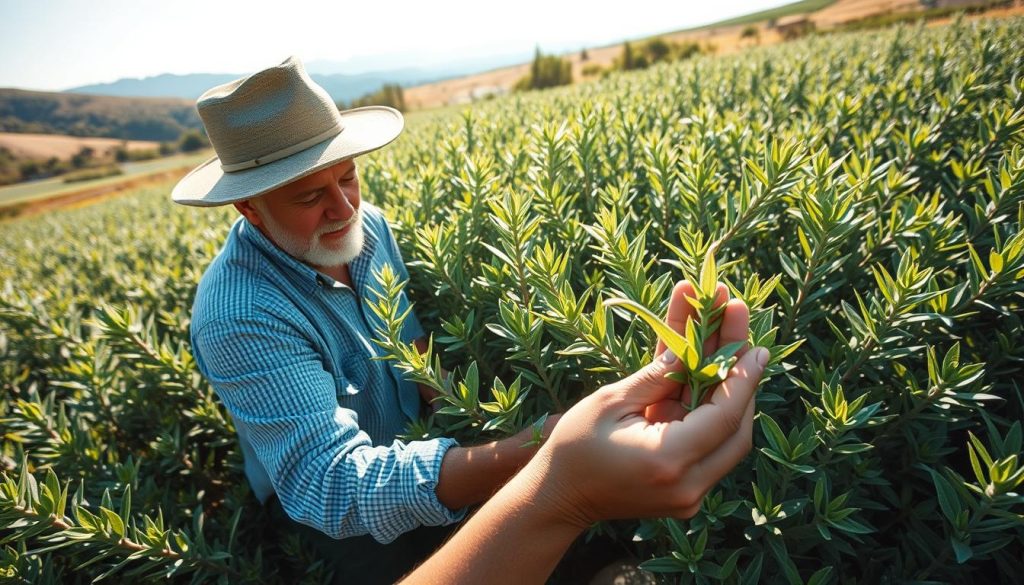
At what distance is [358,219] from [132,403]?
179 centimetres

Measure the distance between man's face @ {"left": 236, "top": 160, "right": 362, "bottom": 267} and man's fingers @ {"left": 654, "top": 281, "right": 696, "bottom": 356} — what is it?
170cm

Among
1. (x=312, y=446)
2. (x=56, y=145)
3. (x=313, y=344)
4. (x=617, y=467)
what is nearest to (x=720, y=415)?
Result: (x=617, y=467)

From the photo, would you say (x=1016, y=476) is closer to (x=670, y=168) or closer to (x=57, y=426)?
(x=670, y=168)

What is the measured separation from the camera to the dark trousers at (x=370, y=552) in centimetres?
232

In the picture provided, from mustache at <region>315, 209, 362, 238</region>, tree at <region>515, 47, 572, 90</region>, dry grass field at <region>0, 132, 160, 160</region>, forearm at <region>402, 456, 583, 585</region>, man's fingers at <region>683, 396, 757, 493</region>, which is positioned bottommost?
dry grass field at <region>0, 132, 160, 160</region>

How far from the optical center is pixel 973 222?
1878 mm

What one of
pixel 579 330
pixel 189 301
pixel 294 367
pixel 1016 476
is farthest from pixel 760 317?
pixel 189 301

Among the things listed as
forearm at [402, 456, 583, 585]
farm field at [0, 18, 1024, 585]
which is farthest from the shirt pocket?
forearm at [402, 456, 583, 585]

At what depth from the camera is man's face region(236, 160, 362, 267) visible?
2.22 meters

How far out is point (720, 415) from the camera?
98 cm

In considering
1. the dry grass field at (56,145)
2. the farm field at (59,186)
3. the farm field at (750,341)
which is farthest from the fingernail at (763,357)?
the dry grass field at (56,145)

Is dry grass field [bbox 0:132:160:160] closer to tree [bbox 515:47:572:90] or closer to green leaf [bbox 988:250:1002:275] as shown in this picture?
tree [bbox 515:47:572:90]

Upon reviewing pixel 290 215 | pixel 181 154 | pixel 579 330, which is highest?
pixel 290 215

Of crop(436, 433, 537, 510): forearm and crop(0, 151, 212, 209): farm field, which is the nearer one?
crop(436, 433, 537, 510): forearm
